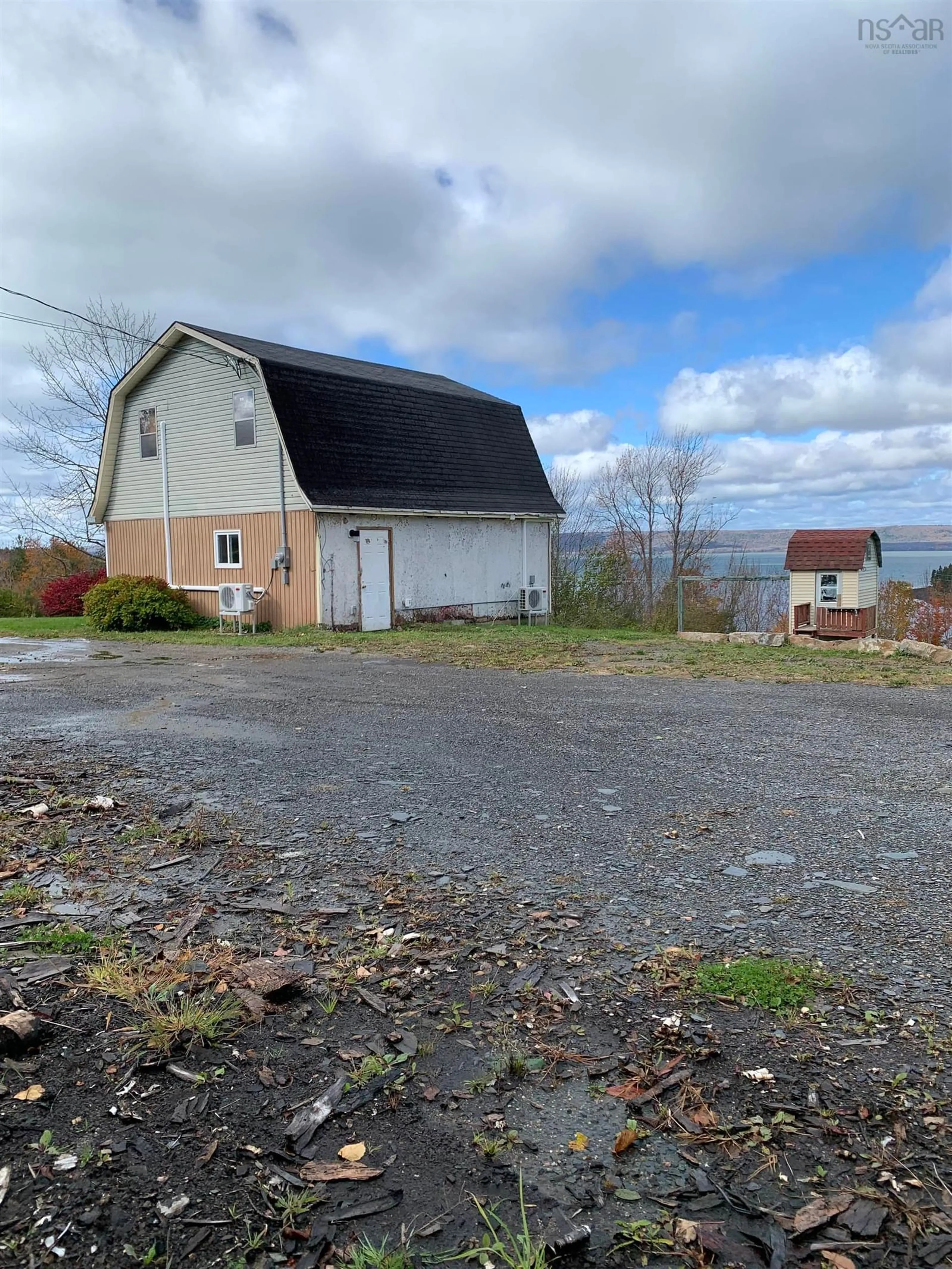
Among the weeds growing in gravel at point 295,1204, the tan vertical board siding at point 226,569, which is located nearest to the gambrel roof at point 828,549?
the tan vertical board siding at point 226,569

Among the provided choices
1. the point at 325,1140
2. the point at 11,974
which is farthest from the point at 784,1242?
the point at 11,974

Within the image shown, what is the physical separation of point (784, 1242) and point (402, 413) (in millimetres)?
19076

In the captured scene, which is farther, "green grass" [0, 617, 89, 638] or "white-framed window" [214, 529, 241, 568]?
"white-framed window" [214, 529, 241, 568]

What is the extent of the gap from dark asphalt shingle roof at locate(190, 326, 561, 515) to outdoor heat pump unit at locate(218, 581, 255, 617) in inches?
111

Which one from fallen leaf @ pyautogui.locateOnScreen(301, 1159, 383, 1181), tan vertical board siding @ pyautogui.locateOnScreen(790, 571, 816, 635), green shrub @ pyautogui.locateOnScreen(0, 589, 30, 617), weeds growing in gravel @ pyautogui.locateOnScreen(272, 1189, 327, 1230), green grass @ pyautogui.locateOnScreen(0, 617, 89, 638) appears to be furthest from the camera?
green shrub @ pyautogui.locateOnScreen(0, 589, 30, 617)

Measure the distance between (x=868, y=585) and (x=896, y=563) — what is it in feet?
39.2

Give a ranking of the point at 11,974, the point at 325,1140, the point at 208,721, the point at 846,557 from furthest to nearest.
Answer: the point at 846,557 → the point at 208,721 → the point at 11,974 → the point at 325,1140

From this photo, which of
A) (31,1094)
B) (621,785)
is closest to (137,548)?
(621,785)

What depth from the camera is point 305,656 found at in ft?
41.5

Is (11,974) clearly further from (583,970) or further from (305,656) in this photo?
(305,656)

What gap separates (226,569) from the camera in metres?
19.3

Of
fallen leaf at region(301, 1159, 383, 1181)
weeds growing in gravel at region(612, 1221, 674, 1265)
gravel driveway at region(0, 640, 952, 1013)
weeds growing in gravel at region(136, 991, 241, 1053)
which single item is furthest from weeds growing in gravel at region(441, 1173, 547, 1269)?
gravel driveway at region(0, 640, 952, 1013)

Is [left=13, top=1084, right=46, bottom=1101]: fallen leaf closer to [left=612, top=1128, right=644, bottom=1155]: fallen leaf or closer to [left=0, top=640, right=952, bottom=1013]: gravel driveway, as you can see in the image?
[left=0, top=640, right=952, bottom=1013]: gravel driveway

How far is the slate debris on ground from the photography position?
173cm
